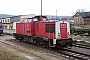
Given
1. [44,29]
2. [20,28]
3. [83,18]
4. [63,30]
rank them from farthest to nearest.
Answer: [83,18], [20,28], [44,29], [63,30]

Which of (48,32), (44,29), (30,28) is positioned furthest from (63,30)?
(30,28)

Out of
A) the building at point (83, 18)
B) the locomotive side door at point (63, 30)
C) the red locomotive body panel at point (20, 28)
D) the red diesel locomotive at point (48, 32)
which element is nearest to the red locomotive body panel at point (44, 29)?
the red diesel locomotive at point (48, 32)

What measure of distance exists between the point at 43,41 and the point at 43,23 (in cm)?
180

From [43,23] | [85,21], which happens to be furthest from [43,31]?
[85,21]

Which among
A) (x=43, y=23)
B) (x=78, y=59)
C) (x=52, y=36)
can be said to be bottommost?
(x=78, y=59)

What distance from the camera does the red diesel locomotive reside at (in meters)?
17.8

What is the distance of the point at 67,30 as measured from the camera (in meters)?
18.3

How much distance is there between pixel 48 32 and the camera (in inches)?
741

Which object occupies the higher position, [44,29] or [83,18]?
[83,18]

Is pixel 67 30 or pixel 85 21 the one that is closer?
pixel 67 30

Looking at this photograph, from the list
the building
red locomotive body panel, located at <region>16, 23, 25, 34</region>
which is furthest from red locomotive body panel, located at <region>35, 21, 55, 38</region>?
the building

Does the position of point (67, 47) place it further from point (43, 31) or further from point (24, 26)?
point (24, 26)

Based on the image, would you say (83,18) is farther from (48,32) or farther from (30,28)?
(48,32)

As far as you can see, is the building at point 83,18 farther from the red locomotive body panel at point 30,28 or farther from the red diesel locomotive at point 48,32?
the red diesel locomotive at point 48,32
